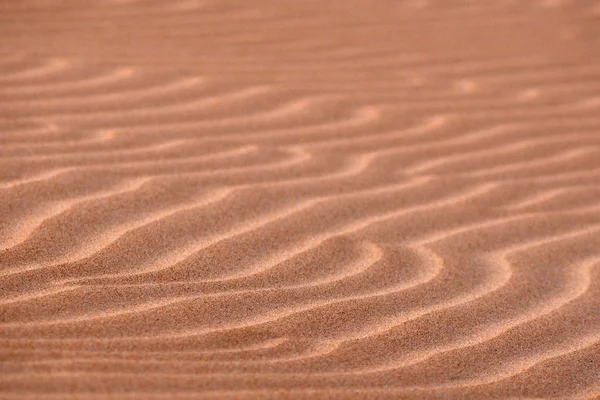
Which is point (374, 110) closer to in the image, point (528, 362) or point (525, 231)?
point (525, 231)

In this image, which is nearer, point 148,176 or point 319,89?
point 148,176

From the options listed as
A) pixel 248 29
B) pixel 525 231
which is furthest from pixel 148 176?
pixel 248 29

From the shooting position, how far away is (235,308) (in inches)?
92.1

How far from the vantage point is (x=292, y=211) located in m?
3.00

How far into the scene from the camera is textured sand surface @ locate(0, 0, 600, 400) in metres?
2.11

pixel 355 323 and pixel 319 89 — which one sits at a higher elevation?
pixel 319 89

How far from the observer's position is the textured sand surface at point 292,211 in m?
2.11

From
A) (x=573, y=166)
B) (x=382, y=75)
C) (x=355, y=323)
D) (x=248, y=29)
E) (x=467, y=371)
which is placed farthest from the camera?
(x=248, y=29)

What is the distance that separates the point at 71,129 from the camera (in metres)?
3.59

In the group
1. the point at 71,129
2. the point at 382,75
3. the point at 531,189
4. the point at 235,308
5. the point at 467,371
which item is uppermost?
the point at 382,75

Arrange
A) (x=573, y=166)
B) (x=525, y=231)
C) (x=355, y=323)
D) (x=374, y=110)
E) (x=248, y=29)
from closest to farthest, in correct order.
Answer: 1. (x=355, y=323)
2. (x=525, y=231)
3. (x=573, y=166)
4. (x=374, y=110)
5. (x=248, y=29)

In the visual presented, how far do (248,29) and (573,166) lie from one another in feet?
7.59

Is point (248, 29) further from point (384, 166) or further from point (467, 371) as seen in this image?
point (467, 371)

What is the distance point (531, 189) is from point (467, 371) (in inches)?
56.7
